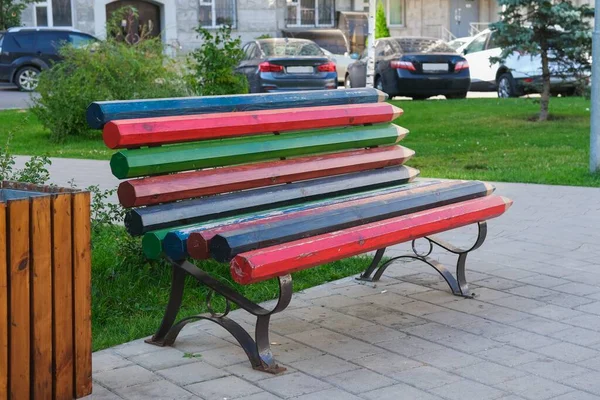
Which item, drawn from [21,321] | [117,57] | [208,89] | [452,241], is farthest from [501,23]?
[21,321]

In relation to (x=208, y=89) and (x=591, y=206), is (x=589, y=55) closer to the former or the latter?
(x=208, y=89)

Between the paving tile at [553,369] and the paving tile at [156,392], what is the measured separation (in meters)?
1.48

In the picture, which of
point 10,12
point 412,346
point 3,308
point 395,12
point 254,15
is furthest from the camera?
point 395,12

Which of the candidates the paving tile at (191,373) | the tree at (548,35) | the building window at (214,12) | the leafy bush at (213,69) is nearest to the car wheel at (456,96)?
the tree at (548,35)

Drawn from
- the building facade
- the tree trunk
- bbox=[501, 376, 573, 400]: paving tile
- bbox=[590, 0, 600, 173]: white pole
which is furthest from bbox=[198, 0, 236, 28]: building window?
bbox=[501, 376, 573, 400]: paving tile

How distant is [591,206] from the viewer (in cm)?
872

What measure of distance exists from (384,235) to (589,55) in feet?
35.3

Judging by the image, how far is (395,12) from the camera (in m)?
42.0

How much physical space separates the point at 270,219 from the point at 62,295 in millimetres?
1202

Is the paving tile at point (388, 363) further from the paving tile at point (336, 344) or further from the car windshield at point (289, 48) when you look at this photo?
the car windshield at point (289, 48)

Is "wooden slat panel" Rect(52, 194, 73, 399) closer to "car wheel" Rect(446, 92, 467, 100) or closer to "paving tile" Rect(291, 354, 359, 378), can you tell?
"paving tile" Rect(291, 354, 359, 378)

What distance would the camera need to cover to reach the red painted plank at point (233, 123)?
182 inches

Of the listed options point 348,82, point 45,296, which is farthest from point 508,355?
point 348,82

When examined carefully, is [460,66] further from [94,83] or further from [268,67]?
[94,83]
